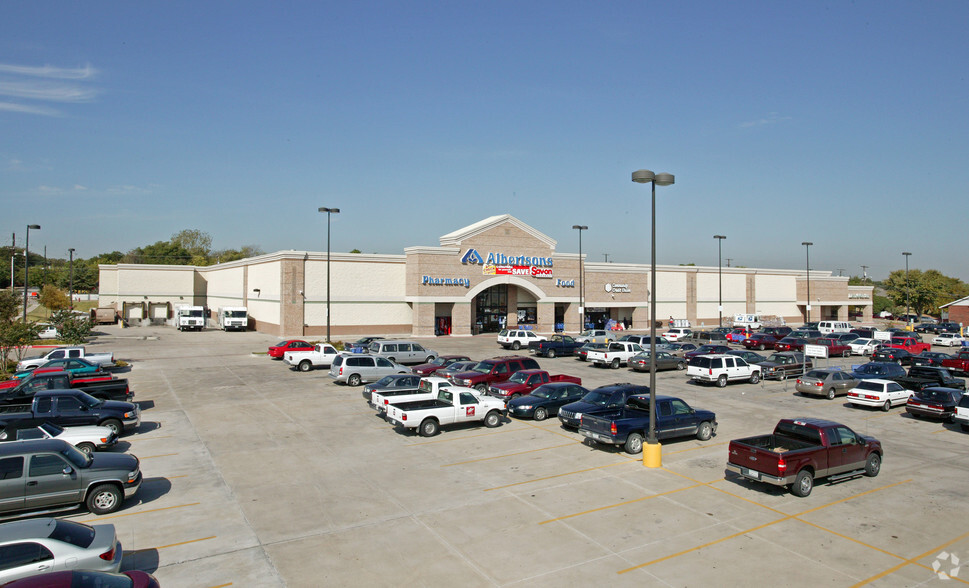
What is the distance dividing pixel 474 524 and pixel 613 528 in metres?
2.76

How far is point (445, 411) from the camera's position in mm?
20141

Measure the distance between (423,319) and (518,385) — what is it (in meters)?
34.5

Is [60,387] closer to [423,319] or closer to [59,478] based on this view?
[59,478]

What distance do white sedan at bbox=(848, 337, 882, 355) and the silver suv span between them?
3571cm

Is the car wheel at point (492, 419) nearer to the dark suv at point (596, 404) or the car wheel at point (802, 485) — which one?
the dark suv at point (596, 404)

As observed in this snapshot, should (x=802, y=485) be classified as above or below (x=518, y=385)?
below

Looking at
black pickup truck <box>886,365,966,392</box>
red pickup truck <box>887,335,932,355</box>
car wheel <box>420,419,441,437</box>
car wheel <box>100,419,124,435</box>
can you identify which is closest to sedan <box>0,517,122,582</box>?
car wheel <box>100,419,124,435</box>

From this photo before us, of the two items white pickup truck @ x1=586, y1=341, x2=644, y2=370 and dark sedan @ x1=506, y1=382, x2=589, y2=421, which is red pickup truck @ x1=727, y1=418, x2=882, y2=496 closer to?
dark sedan @ x1=506, y1=382, x2=589, y2=421

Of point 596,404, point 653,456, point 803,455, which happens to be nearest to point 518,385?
point 596,404

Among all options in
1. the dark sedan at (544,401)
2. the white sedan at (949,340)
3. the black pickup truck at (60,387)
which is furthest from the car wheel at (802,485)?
the white sedan at (949,340)

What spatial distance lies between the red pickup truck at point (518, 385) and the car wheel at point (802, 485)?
11.3 meters

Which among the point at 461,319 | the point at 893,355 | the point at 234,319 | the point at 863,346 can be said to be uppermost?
the point at 461,319

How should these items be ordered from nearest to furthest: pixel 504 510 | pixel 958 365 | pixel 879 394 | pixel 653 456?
1. pixel 504 510
2. pixel 653 456
3. pixel 879 394
4. pixel 958 365

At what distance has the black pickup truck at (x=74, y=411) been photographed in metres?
17.5
